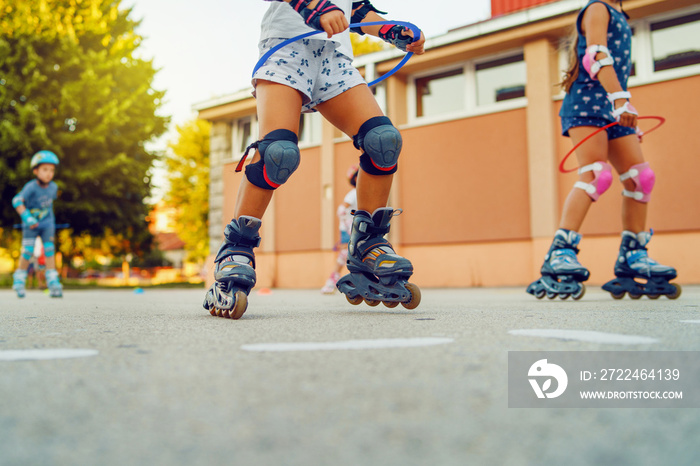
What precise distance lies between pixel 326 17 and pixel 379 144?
0.55 m

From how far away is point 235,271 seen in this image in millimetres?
2172

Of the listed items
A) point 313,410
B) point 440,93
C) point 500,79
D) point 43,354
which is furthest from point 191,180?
point 313,410

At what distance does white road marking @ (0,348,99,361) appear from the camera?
1.16 meters

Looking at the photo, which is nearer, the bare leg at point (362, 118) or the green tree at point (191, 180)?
the bare leg at point (362, 118)

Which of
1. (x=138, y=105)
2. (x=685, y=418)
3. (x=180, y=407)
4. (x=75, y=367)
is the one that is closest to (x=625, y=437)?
(x=685, y=418)

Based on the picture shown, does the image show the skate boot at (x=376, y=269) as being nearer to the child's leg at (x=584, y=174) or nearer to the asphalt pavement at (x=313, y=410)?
the asphalt pavement at (x=313, y=410)

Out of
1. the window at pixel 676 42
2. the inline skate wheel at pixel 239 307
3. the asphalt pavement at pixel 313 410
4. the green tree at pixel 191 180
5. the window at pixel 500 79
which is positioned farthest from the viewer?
the green tree at pixel 191 180

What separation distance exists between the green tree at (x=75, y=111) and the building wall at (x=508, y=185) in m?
7.52

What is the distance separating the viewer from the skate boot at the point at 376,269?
2342 mm

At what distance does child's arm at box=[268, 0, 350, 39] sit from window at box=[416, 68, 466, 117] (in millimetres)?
7931

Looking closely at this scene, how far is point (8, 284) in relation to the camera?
13961mm

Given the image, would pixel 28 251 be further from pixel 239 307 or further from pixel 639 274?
pixel 639 274

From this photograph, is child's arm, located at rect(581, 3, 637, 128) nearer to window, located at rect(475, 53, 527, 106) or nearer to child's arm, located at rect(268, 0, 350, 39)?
child's arm, located at rect(268, 0, 350, 39)

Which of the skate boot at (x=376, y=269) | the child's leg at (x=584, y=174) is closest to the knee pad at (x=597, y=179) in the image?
the child's leg at (x=584, y=174)
